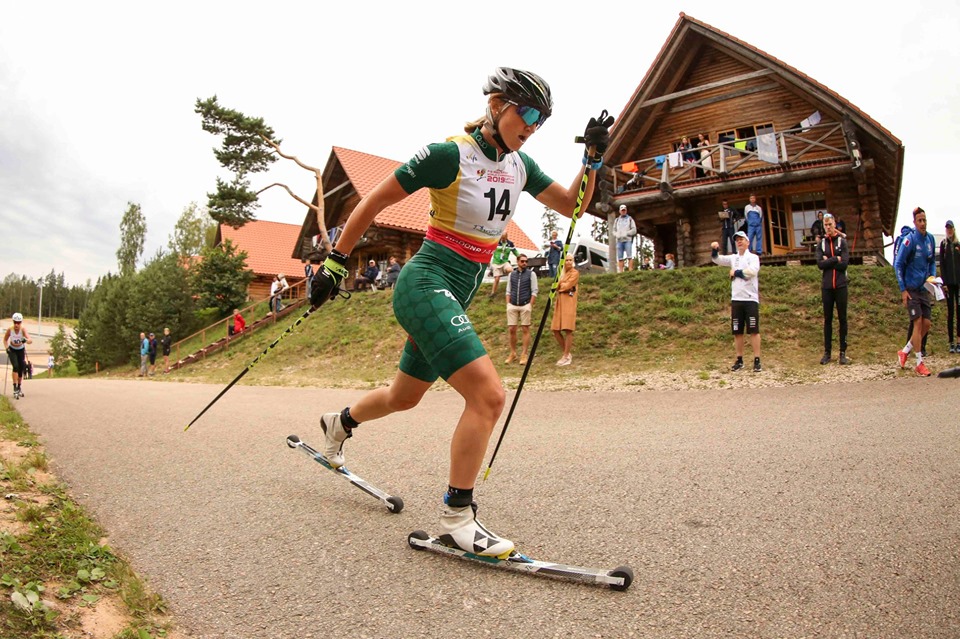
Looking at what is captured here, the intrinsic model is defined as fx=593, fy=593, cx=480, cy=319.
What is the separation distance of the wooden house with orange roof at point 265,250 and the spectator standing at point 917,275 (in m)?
38.8

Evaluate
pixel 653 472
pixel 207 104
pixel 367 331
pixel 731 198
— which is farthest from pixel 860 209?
pixel 207 104

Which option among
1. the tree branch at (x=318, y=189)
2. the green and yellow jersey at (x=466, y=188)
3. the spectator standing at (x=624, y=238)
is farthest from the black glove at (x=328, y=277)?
the tree branch at (x=318, y=189)

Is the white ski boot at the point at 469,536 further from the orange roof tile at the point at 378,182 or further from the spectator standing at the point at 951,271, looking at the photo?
the orange roof tile at the point at 378,182

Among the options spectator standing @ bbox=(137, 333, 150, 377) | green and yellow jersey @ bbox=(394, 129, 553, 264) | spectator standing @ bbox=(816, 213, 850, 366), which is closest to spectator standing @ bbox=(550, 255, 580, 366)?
spectator standing @ bbox=(816, 213, 850, 366)

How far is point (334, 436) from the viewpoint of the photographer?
379cm

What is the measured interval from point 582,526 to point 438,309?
4.34 feet

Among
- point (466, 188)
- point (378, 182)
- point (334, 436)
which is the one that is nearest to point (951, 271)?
point (466, 188)

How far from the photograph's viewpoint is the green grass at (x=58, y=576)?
2.09 m

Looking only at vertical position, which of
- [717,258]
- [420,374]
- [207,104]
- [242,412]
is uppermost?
[207,104]

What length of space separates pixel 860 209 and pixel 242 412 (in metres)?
18.5

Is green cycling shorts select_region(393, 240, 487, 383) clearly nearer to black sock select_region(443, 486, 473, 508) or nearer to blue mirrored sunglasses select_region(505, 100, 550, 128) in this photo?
black sock select_region(443, 486, 473, 508)

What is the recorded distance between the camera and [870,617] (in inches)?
80.3

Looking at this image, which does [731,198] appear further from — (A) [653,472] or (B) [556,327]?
(A) [653,472]

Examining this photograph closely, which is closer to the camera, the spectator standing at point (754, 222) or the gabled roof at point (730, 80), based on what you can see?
the spectator standing at point (754, 222)
